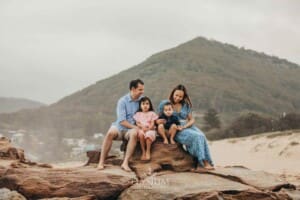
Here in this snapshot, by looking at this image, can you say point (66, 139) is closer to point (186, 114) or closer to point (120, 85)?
point (120, 85)

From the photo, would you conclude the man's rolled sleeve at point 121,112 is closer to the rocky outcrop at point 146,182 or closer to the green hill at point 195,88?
the rocky outcrop at point 146,182

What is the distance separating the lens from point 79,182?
8.94 meters

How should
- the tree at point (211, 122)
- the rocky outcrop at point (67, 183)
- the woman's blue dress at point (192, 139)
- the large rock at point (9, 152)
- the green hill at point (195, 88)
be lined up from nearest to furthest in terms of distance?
1. the rocky outcrop at point (67, 183)
2. the woman's blue dress at point (192, 139)
3. the large rock at point (9, 152)
4. the tree at point (211, 122)
5. the green hill at point (195, 88)

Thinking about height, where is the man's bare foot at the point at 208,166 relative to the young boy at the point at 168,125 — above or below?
below

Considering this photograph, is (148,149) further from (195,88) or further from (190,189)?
(195,88)

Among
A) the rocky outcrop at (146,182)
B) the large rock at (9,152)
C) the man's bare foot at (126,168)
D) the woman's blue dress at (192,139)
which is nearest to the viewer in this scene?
the rocky outcrop at (146,182)

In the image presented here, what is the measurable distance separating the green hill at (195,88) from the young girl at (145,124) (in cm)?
4179

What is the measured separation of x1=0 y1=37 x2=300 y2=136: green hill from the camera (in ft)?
194

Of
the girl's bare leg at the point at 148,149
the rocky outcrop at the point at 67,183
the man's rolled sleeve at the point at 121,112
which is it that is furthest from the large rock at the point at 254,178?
the man's rolled sleeve at the point at 121,112

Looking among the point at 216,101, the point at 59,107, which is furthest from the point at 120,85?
the point at 216,101

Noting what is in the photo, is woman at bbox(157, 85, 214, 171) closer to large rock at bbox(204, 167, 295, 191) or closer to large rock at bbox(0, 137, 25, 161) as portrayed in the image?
large rock at bbox(204, 167, 295, 191)

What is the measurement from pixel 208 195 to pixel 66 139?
3940 centimetres

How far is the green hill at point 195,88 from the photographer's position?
59.1m

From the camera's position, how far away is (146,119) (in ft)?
31.2
